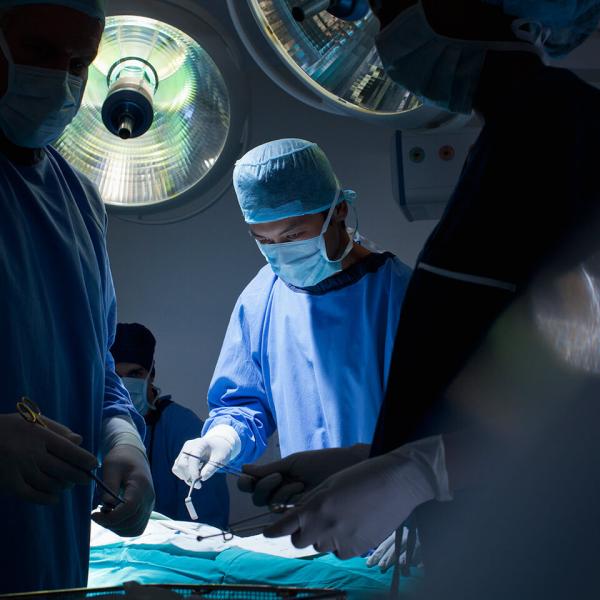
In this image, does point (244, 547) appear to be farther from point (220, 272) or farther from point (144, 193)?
point (220, 272)

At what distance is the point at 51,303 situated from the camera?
4.52 feet

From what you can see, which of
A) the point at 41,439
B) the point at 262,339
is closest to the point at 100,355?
the point at 41,439

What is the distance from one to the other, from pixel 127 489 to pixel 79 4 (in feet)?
2.96

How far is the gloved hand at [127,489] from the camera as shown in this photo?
1.29 meters

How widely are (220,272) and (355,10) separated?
2011 millimetres

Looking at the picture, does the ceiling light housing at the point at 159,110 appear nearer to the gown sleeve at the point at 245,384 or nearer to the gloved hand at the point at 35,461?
the gown sleeve at the point at 245,384

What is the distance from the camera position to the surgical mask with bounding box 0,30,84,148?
4.48 ft

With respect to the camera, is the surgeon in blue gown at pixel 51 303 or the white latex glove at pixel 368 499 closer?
the white latex glove at pixel 368 499

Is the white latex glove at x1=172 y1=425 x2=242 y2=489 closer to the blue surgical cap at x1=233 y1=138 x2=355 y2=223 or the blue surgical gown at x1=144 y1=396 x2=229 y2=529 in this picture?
the blue surgical cap at x1=233 y1=138 x2=355 y2=223

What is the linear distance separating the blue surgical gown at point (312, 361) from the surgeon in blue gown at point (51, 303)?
0.85 m

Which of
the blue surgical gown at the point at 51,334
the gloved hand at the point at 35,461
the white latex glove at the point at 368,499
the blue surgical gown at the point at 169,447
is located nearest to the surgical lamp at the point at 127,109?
the blue surgical gown at the point at 51,334

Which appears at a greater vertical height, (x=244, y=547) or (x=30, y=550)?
(x=30, y=550)

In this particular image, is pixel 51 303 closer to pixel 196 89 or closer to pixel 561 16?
pixel 196 89

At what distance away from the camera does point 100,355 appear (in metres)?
1.47
